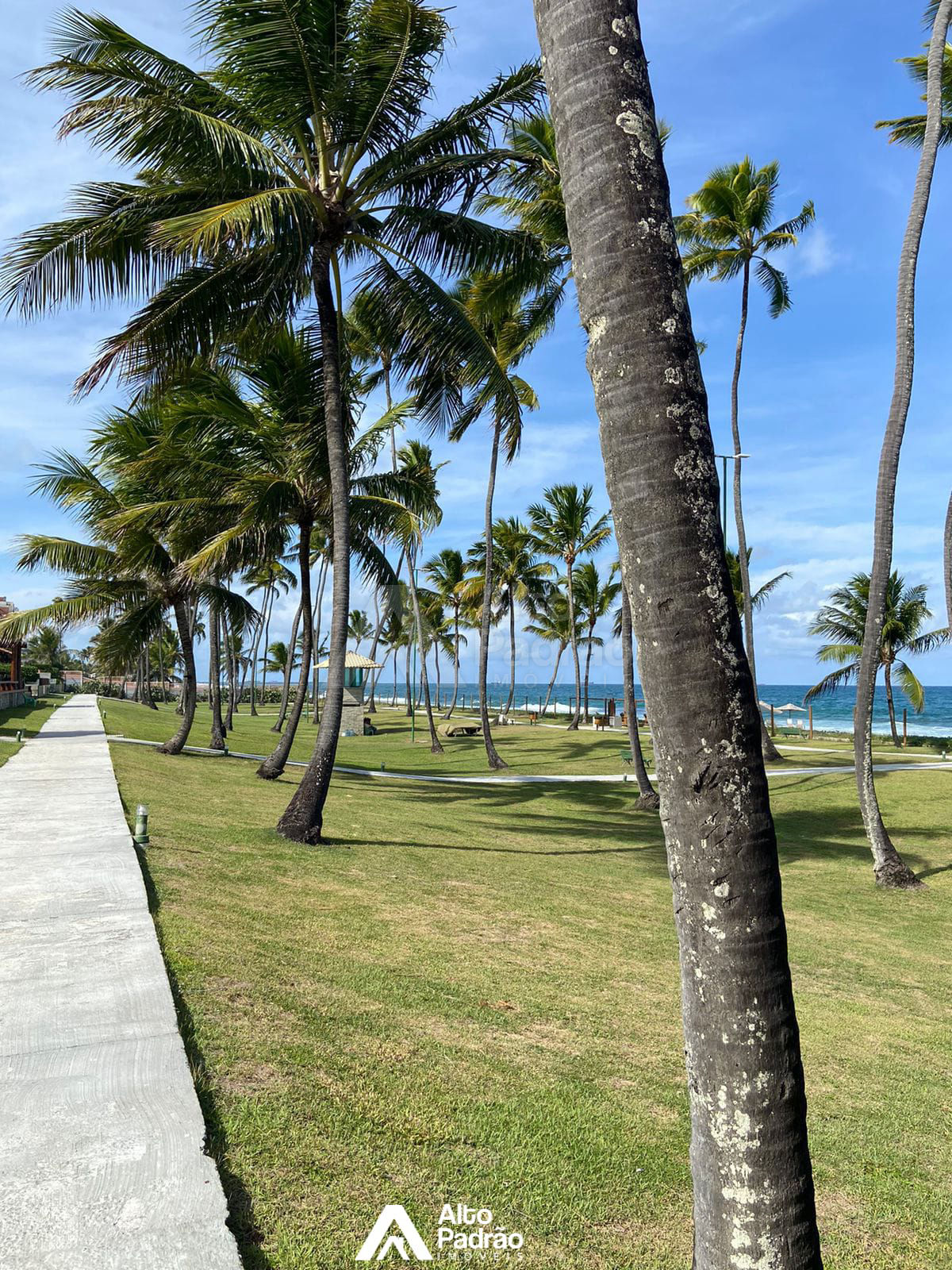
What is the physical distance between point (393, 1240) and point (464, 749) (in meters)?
29.7

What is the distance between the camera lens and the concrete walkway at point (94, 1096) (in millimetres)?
2490

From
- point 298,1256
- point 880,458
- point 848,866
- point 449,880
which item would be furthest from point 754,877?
point 848,866

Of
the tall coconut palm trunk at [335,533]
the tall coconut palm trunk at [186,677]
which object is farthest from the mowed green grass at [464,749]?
the tall coconut palm trunk at [335,533]

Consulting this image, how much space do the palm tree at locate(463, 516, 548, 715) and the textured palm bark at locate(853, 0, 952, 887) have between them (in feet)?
99.3

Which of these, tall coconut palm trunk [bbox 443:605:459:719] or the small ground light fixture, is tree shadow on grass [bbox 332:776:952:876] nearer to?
the small ground light fixture

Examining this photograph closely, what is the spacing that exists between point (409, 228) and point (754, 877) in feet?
36.1

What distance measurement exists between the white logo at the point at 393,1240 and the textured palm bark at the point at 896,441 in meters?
10.8

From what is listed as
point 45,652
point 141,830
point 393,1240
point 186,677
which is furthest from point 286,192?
point 45,652

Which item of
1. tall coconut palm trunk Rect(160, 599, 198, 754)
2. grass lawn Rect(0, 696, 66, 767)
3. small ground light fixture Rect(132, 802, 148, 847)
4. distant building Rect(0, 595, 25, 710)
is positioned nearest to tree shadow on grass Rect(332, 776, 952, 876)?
small ground light fixture Rect(132, 802, 148, 847)

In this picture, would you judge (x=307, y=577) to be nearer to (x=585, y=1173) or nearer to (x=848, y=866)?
(x=848, y=866)

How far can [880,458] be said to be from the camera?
12.5 m

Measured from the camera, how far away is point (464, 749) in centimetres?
3244

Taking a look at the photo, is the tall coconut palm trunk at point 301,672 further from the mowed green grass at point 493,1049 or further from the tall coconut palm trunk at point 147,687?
the tall coconut palm trunk at point 147,687

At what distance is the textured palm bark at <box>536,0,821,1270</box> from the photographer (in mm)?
2182
